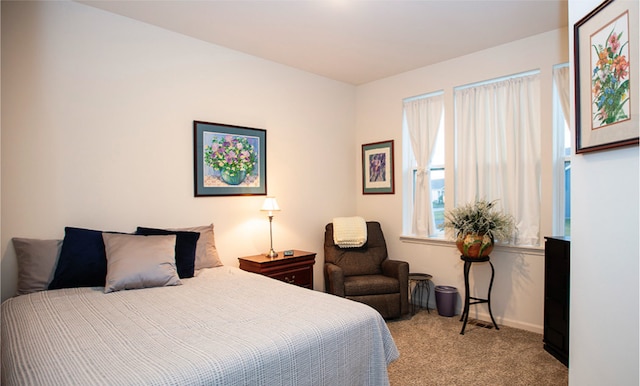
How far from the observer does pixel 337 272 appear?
149 inches

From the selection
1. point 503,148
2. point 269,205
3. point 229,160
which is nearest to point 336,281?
point 269,205

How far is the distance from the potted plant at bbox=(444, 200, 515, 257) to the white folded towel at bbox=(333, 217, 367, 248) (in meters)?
1.05

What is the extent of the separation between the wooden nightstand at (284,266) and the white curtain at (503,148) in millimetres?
1768

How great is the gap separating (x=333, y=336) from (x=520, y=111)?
2.97 metres

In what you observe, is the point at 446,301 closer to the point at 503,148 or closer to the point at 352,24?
the point at 503,148

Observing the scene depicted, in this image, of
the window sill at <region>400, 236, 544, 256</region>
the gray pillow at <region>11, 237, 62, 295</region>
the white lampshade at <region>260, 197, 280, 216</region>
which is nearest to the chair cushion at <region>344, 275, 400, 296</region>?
the window sill at <region>400, 236, 544, 256</region>

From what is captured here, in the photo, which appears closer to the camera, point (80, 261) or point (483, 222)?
point (80, 261)

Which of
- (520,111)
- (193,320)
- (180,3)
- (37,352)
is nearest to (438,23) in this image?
(520,111)

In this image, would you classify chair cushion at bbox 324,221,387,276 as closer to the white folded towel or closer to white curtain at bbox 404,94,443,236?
the white folded towel

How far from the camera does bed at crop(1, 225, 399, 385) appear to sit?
4.60 ft

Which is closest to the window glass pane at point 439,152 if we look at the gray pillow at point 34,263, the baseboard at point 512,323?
the baseboard at point 512,323

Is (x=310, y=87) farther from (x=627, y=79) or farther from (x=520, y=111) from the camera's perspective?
(x=627, y=79)

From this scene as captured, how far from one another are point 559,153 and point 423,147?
137 cm

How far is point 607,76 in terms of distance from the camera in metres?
1.43
